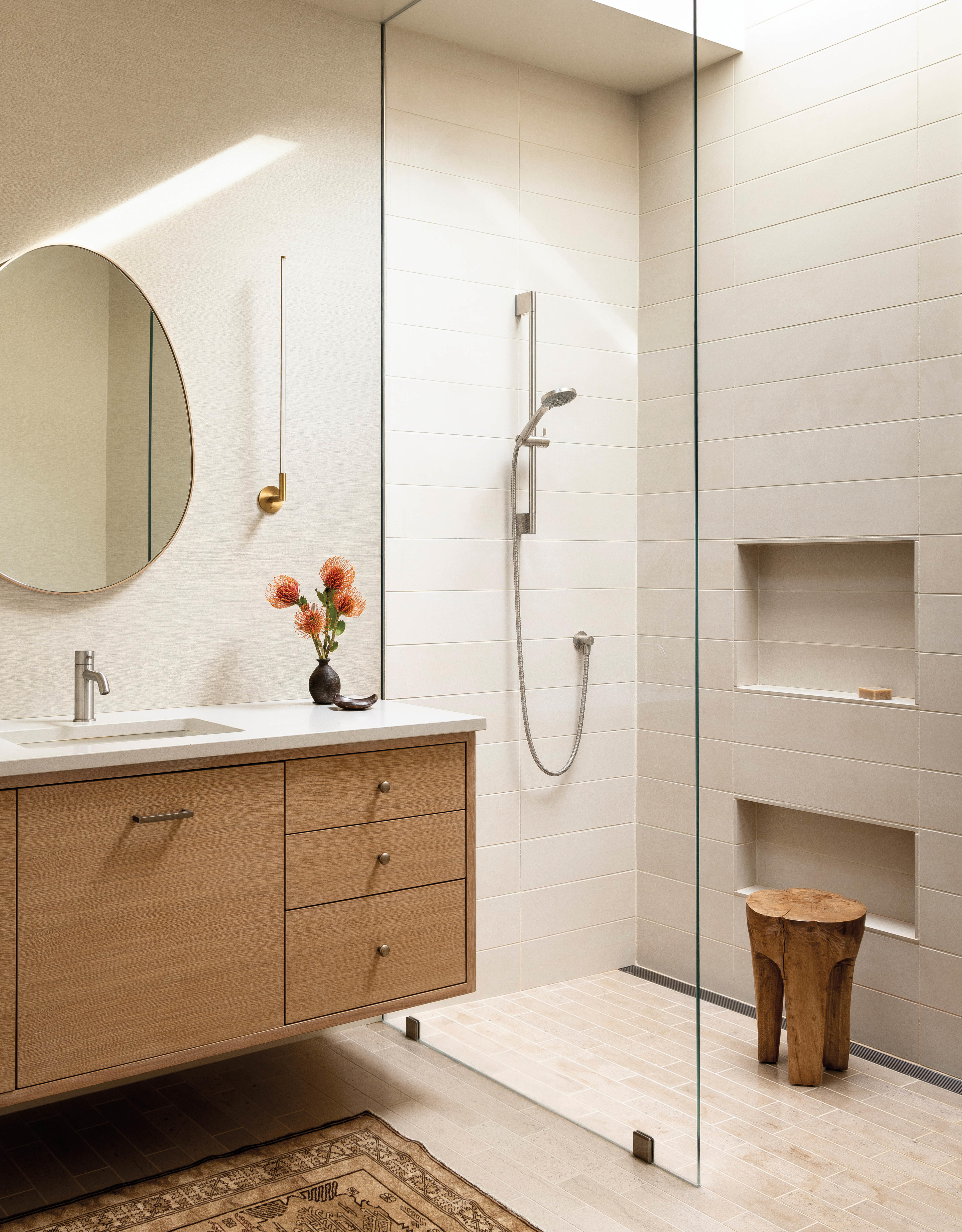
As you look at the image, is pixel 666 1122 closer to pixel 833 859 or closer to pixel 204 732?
pixel 833 859

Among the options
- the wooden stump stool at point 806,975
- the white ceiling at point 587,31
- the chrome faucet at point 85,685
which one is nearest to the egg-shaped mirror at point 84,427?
the chrome faucet at point 85,685

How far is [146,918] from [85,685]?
58 centimetres

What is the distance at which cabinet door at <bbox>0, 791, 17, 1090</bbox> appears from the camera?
1.81 m

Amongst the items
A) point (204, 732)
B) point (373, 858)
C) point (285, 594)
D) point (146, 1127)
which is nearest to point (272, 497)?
point (285, 594)

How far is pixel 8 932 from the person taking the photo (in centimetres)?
182

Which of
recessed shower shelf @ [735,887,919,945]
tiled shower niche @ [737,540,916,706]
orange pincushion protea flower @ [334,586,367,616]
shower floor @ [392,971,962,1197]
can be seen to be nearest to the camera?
shower floor @ [392,971,962,1197]

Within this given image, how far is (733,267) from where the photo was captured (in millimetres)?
2971

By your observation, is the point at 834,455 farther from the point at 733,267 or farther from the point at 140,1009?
the point at 140,1009

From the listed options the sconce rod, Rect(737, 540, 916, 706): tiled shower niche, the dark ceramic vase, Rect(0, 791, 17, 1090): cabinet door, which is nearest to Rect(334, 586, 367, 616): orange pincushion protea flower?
the dark ceramic vase

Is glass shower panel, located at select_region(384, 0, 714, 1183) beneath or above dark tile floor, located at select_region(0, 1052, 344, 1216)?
above

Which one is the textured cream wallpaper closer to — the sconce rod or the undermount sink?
the sconce rod

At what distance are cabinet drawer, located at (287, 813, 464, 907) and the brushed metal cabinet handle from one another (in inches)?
8.9

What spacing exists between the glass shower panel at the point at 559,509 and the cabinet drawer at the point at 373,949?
10.3 inches

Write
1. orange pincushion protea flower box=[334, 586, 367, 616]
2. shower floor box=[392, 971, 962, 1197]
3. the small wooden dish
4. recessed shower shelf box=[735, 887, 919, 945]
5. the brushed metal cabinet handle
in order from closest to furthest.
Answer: the brushed metal cabinet handle < shower floor box=[392, 971, 962, 1197] < the small wooden dish < orange pincushion protea flower box=[334, 586, 367, 616] < recessed shower shelf box=[735, 887, 919, 945]
